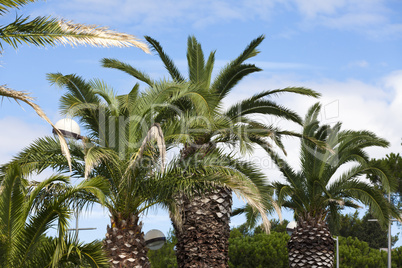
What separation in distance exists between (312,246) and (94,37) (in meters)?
14.3

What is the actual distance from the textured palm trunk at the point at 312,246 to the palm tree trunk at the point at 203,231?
5.78 m

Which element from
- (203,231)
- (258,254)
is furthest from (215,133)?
(258,254)

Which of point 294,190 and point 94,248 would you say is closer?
point 94,248

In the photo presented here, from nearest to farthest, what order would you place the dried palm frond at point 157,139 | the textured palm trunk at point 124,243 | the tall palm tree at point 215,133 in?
the dried palm frond at point 157,139, the textured palm trunk at point 124,243, the tall palm tree at point 215,133

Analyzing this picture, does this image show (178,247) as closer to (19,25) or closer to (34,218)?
(34,218)

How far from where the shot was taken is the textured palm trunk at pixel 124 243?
1245 cm

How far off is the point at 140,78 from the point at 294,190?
771 centimetres

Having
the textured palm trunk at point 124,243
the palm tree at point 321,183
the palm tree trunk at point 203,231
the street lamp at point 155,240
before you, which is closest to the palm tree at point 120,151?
the textured palm trunk at point 124,243

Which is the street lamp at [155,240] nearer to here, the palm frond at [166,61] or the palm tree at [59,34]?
the palm frond at [166,61]

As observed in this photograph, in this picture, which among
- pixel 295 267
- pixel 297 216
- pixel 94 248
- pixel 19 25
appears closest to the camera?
pixel 19 25

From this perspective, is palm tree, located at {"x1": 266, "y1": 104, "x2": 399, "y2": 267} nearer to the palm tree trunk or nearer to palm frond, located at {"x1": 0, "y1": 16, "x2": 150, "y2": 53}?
the palm tree trunk

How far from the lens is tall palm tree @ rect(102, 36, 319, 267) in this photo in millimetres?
14117

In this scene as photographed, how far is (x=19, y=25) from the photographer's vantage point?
877 centimetres

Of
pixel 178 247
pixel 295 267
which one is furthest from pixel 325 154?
pixel 178 247
